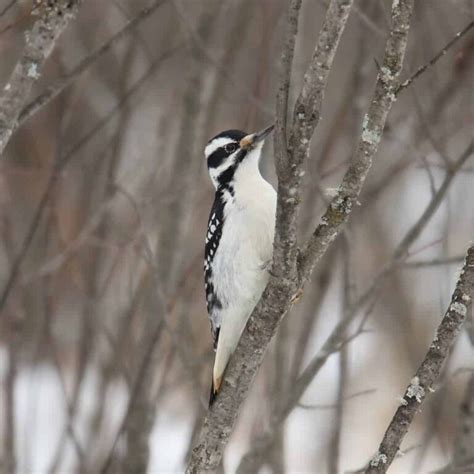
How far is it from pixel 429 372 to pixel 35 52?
50.1 inches

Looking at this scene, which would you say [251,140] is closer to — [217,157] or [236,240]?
[217,157]

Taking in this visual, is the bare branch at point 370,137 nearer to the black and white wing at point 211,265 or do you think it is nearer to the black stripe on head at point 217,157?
the black and white wing at point 211,265

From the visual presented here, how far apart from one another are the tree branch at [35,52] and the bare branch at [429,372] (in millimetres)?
1181

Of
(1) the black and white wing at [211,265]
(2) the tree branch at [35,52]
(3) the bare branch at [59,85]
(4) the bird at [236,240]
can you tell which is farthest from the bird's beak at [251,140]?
(2) the tree branch at [35,52]

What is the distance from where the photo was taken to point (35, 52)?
216cm

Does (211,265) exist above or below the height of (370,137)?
above

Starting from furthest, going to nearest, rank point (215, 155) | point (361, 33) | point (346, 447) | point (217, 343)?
point (346, 447) → point (361, 33) → point (215, 155) → point (217, 343)

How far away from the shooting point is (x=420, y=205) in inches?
336

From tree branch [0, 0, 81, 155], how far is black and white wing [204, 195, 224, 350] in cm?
175

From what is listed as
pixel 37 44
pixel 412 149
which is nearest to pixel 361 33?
pixel 412 149

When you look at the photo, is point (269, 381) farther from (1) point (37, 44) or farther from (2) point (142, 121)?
(2) point (142, 121)

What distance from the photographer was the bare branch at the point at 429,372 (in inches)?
95.9

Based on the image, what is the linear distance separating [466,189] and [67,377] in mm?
3876

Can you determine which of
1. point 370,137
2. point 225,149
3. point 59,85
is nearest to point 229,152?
point 225,149
